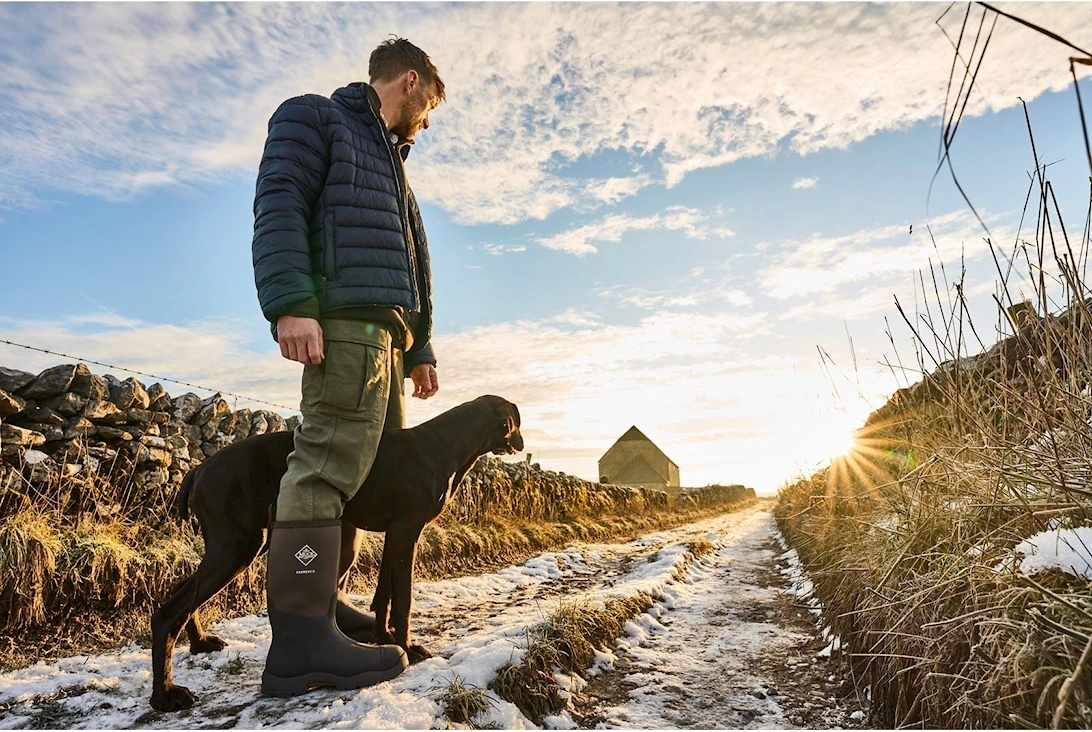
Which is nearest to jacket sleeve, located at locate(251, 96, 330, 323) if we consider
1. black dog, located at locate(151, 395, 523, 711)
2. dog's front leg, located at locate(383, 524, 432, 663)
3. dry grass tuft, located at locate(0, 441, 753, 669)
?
black dog, located at locate(151, 395, 523, 711)

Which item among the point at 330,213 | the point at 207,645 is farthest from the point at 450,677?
the point at 330,213

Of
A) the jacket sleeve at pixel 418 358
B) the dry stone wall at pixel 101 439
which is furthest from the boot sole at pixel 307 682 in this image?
the dry stone wall at pixel 101 439

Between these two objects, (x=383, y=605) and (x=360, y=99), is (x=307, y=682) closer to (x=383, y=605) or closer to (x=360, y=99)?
(x=383, y=605)

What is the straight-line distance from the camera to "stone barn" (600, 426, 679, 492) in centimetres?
5194

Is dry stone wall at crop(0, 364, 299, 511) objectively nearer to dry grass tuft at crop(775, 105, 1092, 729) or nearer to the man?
the man

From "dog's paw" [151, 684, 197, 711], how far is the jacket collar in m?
2.65

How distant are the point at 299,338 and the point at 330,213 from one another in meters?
0.61

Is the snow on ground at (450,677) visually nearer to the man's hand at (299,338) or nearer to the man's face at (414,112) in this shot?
the man's hand at (299,338)

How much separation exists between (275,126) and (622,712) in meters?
3.09

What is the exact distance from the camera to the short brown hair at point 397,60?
128 inches

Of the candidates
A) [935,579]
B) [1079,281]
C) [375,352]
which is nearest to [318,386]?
[375,352]

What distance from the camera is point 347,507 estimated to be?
3.09 metres

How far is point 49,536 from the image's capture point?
4051 millimetres

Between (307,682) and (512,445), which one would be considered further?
(512,445)
